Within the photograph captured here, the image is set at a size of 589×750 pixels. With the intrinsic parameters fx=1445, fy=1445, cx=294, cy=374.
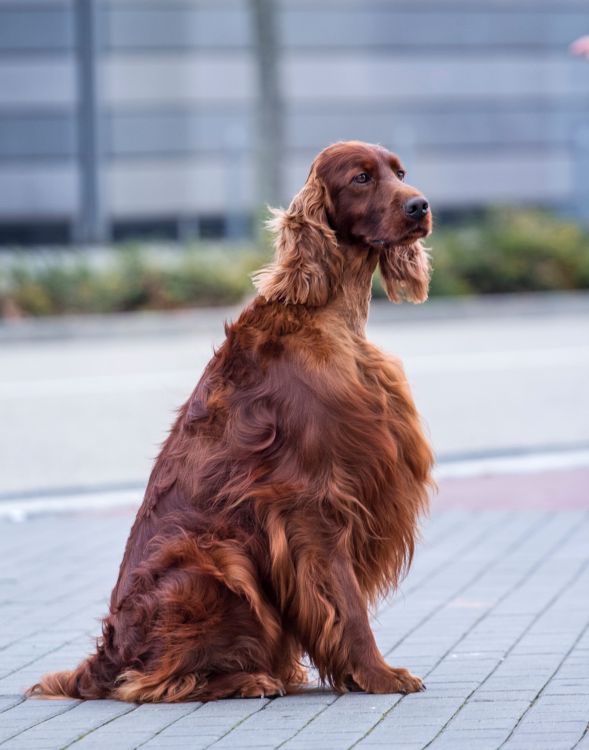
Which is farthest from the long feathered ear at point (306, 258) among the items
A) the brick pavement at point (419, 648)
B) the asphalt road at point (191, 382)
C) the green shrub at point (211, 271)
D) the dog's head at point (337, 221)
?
the green shrub at point (211, 271)

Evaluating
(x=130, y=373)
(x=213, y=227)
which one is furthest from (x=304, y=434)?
(x=213, y=227)

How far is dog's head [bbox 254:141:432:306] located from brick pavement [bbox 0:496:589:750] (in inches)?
50.0

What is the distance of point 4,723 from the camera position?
430 centimetres

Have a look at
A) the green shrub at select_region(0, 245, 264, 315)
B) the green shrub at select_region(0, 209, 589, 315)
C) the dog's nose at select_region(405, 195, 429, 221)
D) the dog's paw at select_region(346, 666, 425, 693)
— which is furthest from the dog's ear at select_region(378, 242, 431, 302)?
the green shrub at select_region(0, 245, 264, 315)

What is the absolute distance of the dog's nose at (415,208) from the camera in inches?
171

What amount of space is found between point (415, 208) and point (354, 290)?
0.33 m

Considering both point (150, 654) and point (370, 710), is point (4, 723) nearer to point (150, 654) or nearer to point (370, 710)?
point (150, 654)

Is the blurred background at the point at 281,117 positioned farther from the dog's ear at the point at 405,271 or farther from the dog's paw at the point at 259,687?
the dog's paw at the point at 259,687

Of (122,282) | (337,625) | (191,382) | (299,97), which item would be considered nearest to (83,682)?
(337,625)

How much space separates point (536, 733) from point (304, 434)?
108 centimetres

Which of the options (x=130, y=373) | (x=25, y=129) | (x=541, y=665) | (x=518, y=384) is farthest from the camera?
(x=25, y=129)

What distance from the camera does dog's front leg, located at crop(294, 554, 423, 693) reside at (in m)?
4.25

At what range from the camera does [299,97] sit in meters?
40.2

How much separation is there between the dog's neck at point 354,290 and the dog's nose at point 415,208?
21cm
